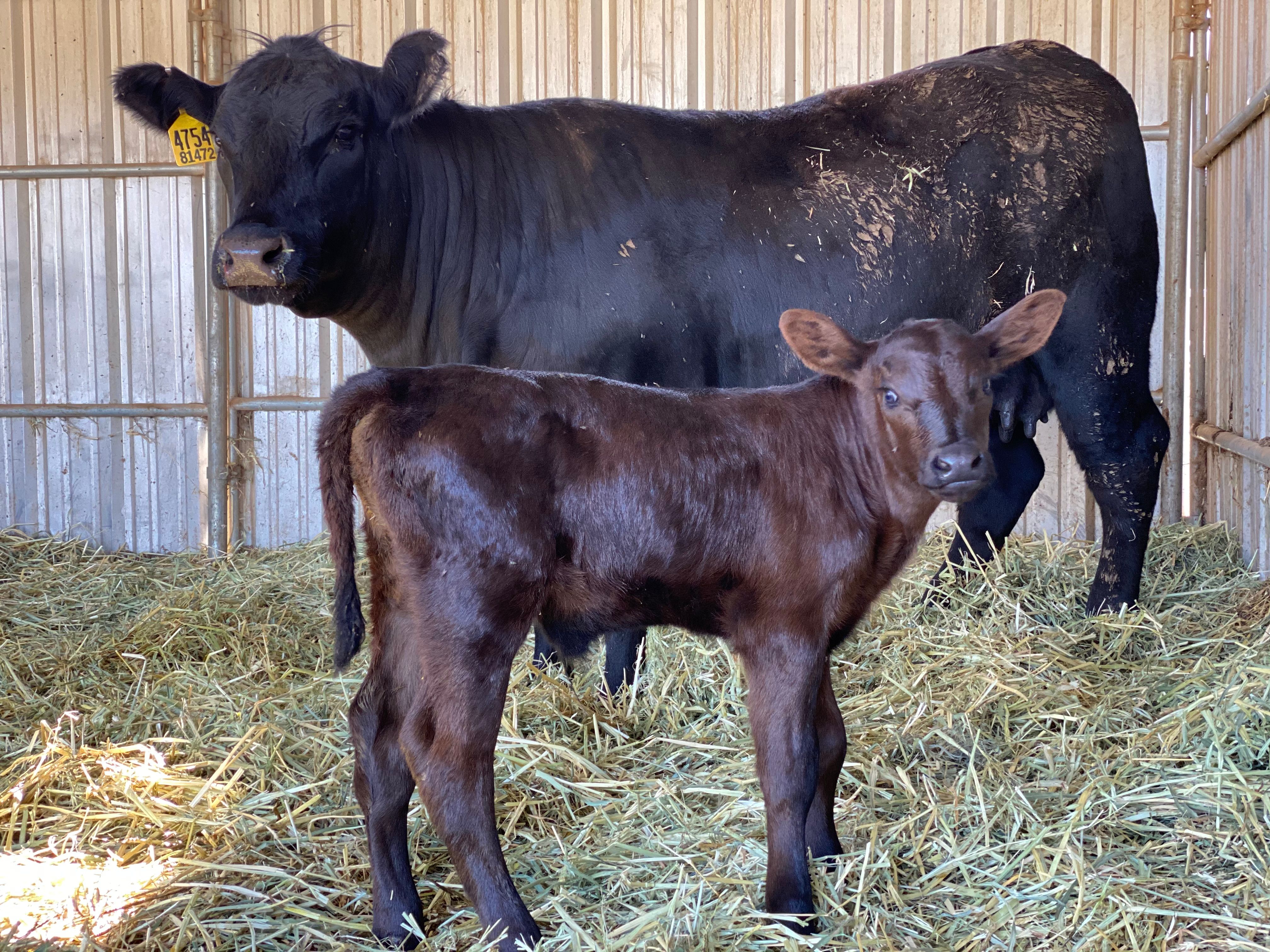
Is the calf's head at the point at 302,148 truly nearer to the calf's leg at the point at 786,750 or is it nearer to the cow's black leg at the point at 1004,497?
the calf's leg at the point at 786,750

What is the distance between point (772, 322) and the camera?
4.55m

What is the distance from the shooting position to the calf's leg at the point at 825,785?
2.97 meters

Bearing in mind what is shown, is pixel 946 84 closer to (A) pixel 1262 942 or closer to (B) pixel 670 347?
(B) pixel 670 347

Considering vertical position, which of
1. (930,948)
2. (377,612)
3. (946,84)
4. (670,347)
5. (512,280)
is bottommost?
(930,948)

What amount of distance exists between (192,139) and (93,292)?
4108 millimetres

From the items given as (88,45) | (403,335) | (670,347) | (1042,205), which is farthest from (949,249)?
(88,45)

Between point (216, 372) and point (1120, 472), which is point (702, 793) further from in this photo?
point (216, 372)

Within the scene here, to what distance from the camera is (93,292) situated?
334 inches

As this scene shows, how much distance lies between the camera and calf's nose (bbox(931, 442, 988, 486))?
2.66 m

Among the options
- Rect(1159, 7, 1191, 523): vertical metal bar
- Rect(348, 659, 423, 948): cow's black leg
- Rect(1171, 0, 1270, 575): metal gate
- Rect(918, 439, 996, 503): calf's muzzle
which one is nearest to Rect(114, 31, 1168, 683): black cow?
Rect(1171, 0, 1270, 575): metal gate

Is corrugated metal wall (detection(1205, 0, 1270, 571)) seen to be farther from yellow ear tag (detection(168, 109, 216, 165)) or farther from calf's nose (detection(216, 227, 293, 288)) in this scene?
yellow ear tag (detection(168, 109, 216, 165))

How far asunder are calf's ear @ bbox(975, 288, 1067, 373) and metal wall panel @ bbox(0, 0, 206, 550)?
276 inches

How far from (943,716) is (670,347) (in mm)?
1762

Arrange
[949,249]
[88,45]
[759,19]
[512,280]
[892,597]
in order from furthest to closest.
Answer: [88,45] → [759,19] → [892,597] → [949,249] → [512,280]
